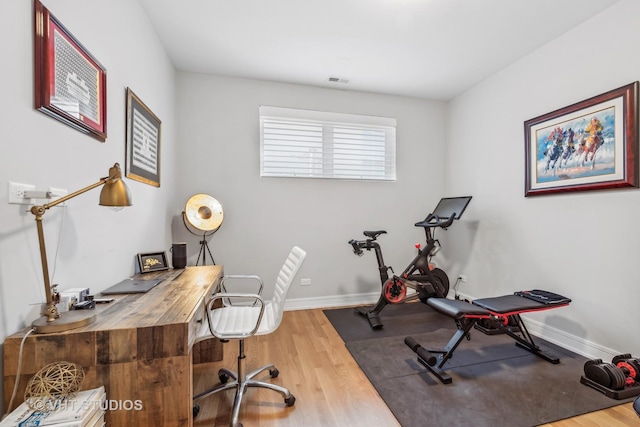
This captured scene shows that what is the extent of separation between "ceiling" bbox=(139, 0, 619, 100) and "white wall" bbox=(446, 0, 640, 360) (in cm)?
27

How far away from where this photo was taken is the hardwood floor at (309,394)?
5.34 ft

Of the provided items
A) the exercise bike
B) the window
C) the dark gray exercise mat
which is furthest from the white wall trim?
the window

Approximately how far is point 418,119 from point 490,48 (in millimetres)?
1297

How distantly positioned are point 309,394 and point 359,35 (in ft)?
10.0

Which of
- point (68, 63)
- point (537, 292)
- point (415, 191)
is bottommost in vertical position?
point (537, 292)

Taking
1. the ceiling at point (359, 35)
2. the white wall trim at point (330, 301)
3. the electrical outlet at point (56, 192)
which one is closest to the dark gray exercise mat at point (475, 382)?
the white wall trim at point (330, 301)

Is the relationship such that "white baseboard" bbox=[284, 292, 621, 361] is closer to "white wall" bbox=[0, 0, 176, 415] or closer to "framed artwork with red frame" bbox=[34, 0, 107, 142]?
"white wall" bbox=[0, 0, 176, 415]

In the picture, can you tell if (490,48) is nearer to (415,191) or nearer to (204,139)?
(415,191)

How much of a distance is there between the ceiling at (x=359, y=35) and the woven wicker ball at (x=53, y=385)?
2.54 m

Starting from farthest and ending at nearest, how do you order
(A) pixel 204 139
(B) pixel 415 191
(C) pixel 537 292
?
(B) pixel 415 191, (A) pixel 204 139, (C) pixel 537 292

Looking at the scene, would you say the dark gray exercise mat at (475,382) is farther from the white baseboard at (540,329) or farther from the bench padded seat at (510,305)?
the bench padded seat at (510,305)

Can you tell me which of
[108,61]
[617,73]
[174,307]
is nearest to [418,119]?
[617,73]

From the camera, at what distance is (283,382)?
1.99 metres

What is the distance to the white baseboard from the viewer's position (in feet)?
7.43
